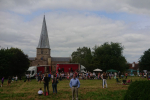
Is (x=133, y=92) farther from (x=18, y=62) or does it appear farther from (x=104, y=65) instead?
(x=104, y=65)

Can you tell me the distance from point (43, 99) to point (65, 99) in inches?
54.8

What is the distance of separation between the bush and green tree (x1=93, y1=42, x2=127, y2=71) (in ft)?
134

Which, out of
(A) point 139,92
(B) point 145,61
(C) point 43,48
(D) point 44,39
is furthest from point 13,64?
(C) point 43,48

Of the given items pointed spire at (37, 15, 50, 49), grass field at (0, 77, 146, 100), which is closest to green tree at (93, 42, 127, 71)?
grass field at (0, 77, 146, 100)

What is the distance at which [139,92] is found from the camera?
5.48m

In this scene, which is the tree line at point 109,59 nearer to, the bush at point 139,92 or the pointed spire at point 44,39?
the pointed spire at point 44,39

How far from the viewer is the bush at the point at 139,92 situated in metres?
5.23

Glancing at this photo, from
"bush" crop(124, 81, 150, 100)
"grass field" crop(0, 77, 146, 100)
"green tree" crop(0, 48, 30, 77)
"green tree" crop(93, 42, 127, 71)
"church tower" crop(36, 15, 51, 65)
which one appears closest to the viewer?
"bush" crop(124, 81, 150, 100)

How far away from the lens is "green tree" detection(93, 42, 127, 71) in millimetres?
46656

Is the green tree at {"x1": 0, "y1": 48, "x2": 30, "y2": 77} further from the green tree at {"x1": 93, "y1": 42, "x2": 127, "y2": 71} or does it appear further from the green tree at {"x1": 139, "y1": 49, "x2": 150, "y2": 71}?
the green tree at {"x1": 139, "y1": 49, "x2": 150, "y2": 71}

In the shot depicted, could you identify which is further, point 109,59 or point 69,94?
point 109,59

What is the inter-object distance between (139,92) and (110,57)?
43.0m

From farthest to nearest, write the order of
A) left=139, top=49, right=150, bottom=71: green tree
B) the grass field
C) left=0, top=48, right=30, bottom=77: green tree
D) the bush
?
1. left=139, top=49, right=150, bottom=71: green tree
2. left=0, top=48, right=30, bottom=77: green tree
3. the grass field
4. the bush

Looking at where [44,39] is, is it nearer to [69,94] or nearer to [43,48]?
[43,48]
